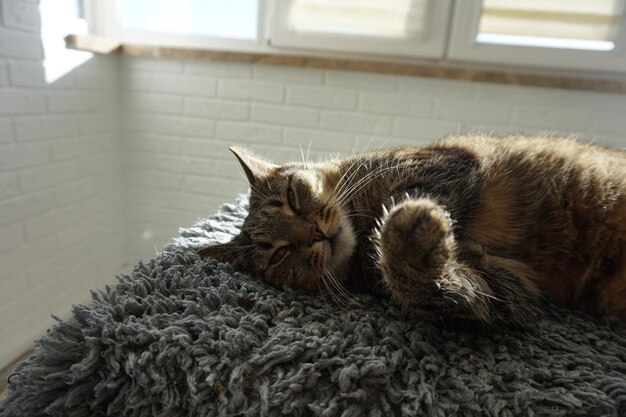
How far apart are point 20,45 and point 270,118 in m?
1.09

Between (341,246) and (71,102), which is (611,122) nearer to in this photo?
(341,246)

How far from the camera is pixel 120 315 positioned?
776 millimetres

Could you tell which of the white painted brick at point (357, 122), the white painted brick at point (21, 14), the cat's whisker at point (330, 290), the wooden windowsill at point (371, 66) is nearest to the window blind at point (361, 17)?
the wooden windowsill at point (371, 66)

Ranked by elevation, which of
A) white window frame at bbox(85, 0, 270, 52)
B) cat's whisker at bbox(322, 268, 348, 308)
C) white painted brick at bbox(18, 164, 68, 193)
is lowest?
white painted brick at bbox(18, 164, 68, 193)

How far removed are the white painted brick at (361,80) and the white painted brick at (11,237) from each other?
1.51 metres

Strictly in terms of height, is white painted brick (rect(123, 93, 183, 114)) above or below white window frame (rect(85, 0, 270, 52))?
below

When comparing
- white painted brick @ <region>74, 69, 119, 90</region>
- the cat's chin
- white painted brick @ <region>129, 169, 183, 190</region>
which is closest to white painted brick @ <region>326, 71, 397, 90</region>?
white painted brick @ <region>129, 169, 183, 190</region>

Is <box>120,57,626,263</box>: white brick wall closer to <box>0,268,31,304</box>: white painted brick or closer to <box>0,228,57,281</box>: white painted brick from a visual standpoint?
<box>0,228,57,281</box>: white painted brick

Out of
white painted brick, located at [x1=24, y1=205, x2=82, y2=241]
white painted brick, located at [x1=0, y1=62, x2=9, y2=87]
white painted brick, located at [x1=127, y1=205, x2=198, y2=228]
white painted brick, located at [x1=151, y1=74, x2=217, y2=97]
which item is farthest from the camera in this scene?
white painted brick, located at [x1=127, y1=205, x2=198, y2=228]

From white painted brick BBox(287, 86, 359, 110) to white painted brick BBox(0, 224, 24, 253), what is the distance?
1328 mm

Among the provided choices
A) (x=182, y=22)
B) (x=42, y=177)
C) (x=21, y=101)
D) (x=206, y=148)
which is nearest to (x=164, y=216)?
(x=206, y=148)

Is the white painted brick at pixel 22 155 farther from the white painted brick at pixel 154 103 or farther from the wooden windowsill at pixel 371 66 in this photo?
the white painted brick at pixel 154 103

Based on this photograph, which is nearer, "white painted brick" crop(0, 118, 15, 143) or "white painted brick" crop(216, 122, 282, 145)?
"white painted brick" crop(0, 118, 15, 143)

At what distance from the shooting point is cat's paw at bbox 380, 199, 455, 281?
0.68 meters
